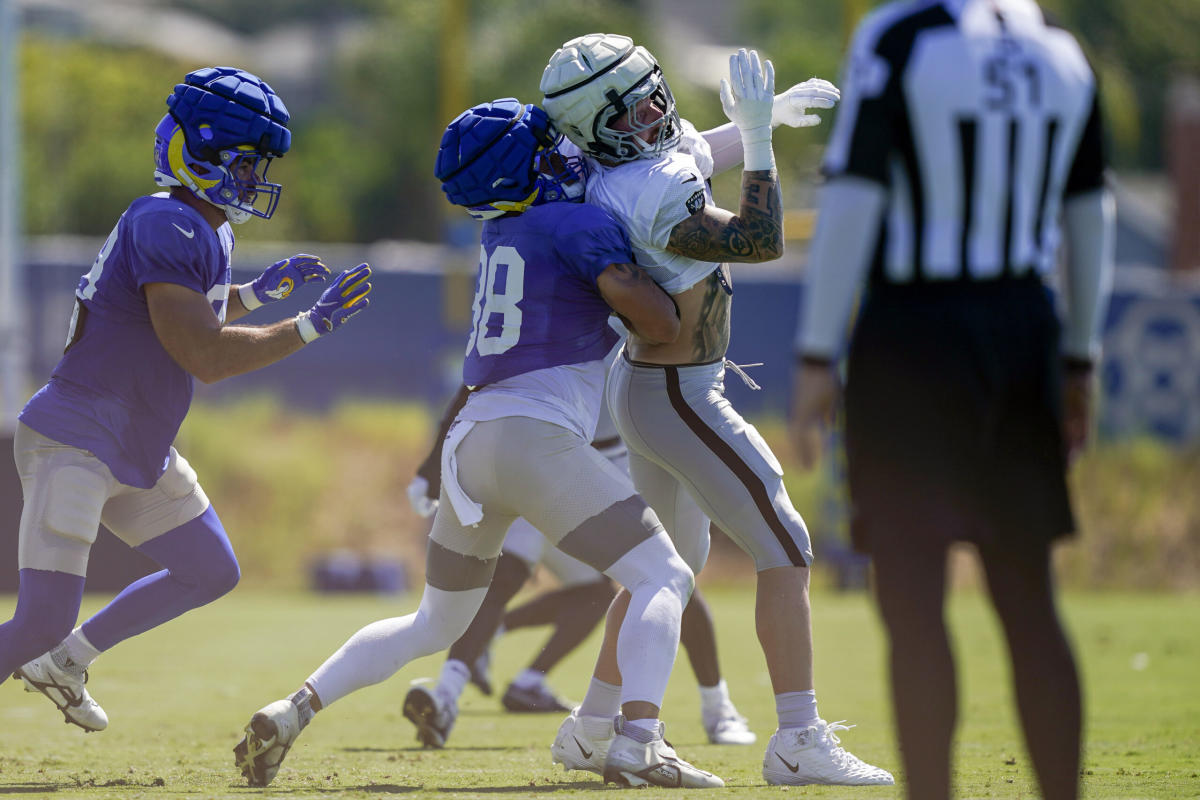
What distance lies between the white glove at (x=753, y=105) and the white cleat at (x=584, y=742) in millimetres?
1677

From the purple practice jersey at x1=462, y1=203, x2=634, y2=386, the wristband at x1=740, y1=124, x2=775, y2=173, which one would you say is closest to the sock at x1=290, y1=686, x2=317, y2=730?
the purple practice jersey at x1=462, y1=203, x2=634, y2=386

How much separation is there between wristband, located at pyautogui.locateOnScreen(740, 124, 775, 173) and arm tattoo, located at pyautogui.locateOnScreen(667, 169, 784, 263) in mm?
19

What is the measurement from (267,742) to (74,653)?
790 millimetres

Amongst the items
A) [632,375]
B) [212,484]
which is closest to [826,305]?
[632,375]

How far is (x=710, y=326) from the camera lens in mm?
5004

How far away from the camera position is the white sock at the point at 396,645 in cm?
493

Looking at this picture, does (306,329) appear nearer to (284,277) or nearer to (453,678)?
(284,277)

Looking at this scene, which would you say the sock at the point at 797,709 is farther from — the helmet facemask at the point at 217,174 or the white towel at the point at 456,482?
the helmet facemask at the point at 217,174

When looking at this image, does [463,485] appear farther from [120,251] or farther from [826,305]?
[826,305]

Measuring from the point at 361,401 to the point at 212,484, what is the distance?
128 inches

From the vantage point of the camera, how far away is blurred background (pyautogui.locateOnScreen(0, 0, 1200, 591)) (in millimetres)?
17047

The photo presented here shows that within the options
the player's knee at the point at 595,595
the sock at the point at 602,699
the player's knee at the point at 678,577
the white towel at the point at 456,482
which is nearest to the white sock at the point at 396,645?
the white towel at the point at 456,482

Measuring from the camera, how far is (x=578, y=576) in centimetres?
725

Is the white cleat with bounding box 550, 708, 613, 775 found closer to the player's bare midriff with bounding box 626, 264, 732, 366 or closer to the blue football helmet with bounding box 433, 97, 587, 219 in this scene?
the player's bare midriff with bounding box 626, 264, 732, 366
